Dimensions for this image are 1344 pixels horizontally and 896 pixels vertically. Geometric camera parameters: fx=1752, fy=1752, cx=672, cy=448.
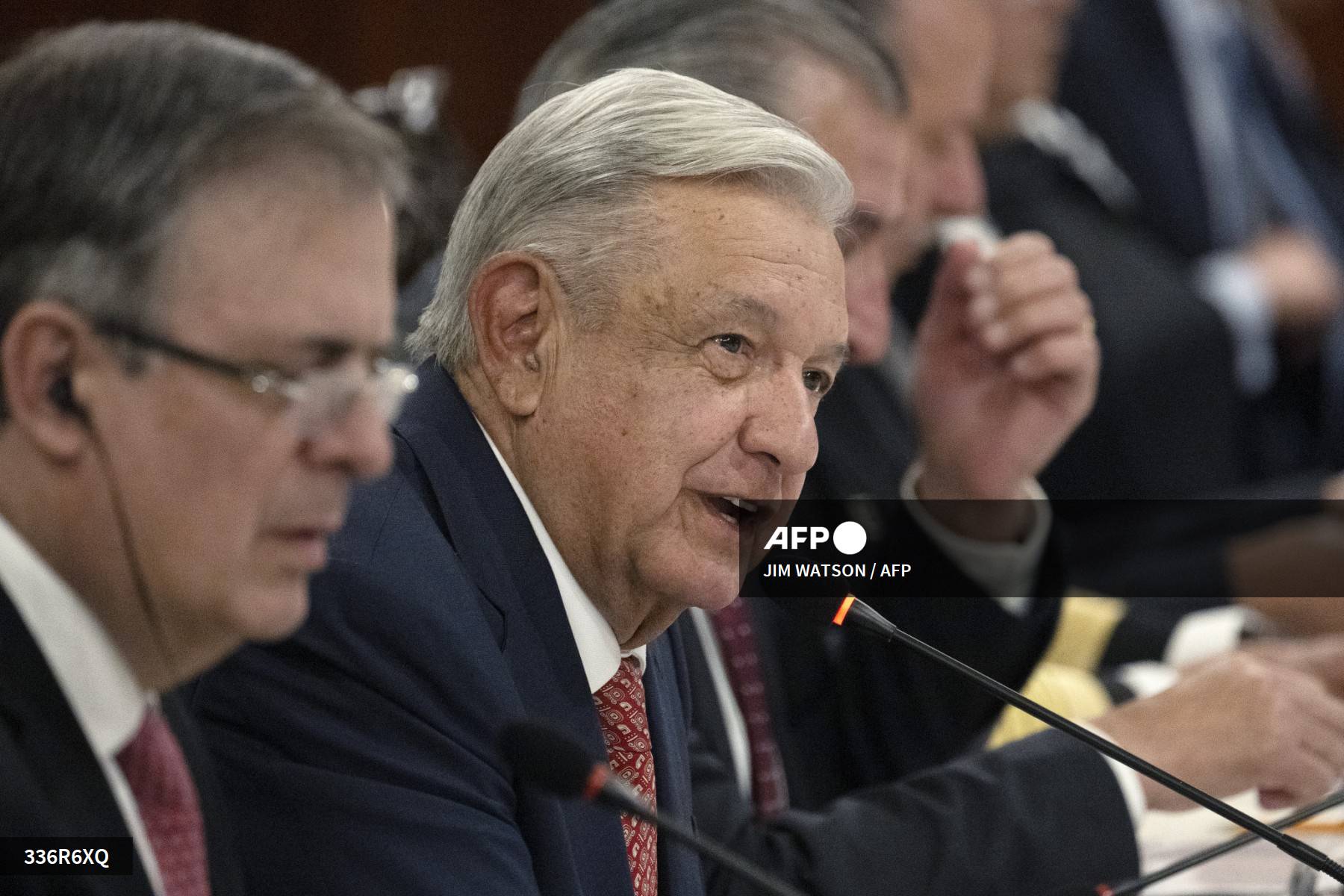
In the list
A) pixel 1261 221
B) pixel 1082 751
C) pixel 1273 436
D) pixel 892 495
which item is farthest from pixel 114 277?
pixel 1261 221

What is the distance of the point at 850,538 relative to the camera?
5.77 feet

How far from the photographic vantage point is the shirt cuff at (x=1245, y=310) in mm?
3760

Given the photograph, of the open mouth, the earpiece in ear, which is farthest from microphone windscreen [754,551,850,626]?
the earpiece in ear

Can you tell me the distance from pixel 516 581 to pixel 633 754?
0.18m

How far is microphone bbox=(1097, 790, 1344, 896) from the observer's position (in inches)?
50.9

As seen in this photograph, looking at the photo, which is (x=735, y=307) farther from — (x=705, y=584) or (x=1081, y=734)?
(x=1081, y=734)

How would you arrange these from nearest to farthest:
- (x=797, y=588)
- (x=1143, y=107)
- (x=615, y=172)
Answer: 1. (x=615, y=172)
2. (x=797, y=588)
3. (x=1143, y=107)

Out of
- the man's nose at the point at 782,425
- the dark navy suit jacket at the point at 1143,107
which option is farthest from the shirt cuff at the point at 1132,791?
the dark navy suit jacket at the point at 1143,107

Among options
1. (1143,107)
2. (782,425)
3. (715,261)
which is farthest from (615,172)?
(1143,107)

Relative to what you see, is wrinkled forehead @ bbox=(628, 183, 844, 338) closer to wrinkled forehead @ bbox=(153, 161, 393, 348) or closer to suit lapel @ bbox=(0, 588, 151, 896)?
wrinkled forehead @ bbox=(153, 161, 393, 348)

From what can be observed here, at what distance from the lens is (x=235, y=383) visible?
927 mm

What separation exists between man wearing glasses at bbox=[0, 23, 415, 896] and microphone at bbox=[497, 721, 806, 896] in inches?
5.7

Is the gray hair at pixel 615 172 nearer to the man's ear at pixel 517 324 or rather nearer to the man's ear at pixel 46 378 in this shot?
the man's ear at pixel 517 324

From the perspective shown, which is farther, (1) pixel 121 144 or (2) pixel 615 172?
(2) pixel 615 172
